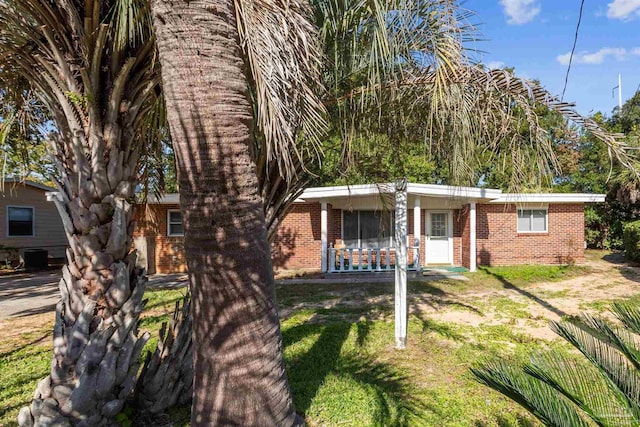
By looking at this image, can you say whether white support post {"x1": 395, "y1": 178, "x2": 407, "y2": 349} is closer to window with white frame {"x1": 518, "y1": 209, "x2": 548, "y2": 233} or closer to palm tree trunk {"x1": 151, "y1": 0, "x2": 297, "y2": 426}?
palm tree trunk {"x1": 151, "y1": 0, "x2": 297, "y2": 426}

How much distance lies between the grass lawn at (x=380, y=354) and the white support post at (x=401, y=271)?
28 cm

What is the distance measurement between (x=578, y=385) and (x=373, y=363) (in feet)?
11.1

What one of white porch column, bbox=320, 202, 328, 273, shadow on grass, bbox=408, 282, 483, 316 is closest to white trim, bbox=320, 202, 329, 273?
white porch column, bbox=320, 202, 328, 273

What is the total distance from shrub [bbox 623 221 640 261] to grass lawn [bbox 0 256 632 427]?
23.1 feet

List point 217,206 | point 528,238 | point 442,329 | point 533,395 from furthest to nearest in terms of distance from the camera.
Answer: point 528,238
point 442,329
point 217,206
point 533,395

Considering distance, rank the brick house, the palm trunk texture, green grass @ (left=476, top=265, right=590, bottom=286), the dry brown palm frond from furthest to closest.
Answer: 1. the brick house
2. green grass @ (left=476, top=265, right=590, bottom=286)
3. the palm trunk texture
4. the dry brown palm frond

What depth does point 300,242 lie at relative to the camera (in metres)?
14.7

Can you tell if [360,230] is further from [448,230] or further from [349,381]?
[349,381]

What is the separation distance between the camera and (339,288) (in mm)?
10938

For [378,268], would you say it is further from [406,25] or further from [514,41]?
[406,25]

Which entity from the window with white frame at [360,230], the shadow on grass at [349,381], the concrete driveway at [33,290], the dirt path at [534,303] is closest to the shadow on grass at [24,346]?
the concrete driveway at [33,290]

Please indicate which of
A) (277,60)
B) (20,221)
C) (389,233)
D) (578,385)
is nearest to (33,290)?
(20,221)

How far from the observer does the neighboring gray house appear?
1633 cm

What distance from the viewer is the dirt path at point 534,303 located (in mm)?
7047
